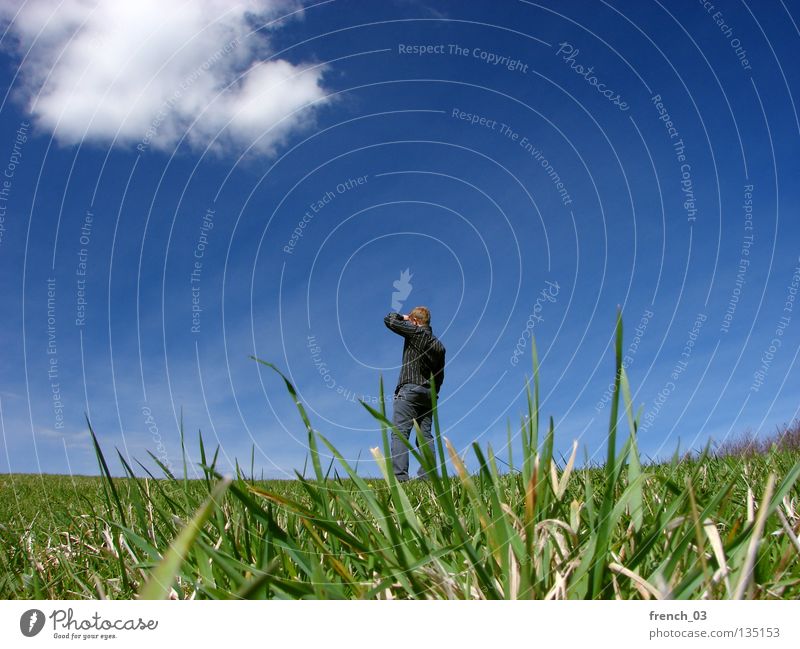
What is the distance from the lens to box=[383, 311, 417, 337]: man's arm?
11664mm

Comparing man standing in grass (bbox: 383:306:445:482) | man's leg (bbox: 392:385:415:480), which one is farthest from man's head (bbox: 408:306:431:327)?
man's leg (bbox: 392:385:415:480)

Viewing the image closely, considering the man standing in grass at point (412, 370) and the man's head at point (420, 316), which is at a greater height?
the man's head at point (420, 316)

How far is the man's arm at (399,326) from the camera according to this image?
1166 cm

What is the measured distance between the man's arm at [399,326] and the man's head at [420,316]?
65 centimetres

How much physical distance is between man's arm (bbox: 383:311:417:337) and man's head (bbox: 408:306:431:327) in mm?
652

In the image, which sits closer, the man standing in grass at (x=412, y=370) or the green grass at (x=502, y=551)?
the green grass at (x=502, y=551)

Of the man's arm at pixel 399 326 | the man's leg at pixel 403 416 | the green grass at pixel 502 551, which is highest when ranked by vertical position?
the man's arm at pixel 399 326

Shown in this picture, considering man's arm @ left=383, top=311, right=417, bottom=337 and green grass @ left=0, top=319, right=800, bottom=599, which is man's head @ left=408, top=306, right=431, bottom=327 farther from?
green grass @ left=0, top=319, right=800, bottom=599

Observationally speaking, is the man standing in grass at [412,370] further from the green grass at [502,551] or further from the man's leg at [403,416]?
the green grass at [502,551]

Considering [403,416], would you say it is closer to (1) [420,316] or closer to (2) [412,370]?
(2) [412,370]

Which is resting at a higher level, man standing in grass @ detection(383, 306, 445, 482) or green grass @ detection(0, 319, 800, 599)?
man standing in grass @ detection(383, 306, 445, 482)

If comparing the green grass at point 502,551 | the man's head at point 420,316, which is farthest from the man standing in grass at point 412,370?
the green grass at point 502,551
